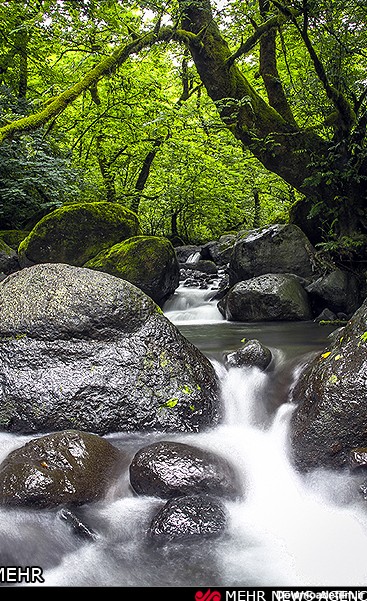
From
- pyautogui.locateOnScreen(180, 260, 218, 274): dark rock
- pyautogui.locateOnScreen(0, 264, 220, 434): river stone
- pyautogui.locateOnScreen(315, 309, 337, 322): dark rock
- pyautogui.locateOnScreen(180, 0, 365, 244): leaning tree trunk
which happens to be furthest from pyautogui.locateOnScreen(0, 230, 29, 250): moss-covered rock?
pyautogui.locateOnScreen(315, 309, 337, 322): dark rock

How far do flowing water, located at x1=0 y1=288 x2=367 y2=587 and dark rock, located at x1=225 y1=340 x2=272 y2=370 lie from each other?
880mm

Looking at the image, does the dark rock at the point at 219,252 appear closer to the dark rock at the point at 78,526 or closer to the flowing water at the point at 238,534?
the flowing water at the point at 238,534

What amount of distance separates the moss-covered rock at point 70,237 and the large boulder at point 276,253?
2.87 metres

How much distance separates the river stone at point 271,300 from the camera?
8.24m

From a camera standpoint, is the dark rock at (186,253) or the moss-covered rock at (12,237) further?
the dark rock at (186,253)

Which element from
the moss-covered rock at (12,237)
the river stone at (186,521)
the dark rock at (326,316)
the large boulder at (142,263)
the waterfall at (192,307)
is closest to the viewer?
the river stone at (186,521)

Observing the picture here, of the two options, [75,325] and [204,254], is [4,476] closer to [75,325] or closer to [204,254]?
[75,325]

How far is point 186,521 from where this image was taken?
3.03 meters

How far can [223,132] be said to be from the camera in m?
11.0

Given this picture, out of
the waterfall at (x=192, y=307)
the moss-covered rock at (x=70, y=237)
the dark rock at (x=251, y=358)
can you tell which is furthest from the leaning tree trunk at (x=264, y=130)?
the dark rock at (x=251, y=358)

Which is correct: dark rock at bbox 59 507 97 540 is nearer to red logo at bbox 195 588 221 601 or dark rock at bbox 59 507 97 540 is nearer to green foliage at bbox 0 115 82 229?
red logo at bbox 195 588 221 601

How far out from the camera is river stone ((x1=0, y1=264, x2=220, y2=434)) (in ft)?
14.0

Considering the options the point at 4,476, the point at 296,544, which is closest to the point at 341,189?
the point at 296,544

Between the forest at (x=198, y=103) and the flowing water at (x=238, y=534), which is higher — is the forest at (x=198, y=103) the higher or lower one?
the higher one
